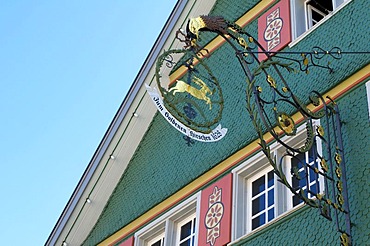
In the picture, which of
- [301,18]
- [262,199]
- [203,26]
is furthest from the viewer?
[301,18]

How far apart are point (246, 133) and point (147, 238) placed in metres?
2.39

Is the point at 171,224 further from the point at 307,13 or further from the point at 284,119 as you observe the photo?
the point at 284,119

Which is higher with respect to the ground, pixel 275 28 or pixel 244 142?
pixel 275 28

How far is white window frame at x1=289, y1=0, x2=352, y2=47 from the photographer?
10.9m

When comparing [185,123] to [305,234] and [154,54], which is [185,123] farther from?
[154,54]

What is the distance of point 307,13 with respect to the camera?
11.8 metres

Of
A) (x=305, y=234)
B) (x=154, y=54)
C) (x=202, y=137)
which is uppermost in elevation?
(x=154, y=54)

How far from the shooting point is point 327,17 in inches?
428

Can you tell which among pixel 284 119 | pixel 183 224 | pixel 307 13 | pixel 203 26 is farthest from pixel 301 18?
pixel 284 119

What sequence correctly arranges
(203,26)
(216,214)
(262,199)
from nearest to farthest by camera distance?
(203,26)
(262,199)
(216,214)

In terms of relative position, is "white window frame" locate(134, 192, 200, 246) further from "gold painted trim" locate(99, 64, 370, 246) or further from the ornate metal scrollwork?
the ornate metal scrollwork

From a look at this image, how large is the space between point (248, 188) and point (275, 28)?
92.1 inches

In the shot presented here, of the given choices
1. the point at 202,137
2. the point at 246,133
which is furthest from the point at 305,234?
the point at 246,133

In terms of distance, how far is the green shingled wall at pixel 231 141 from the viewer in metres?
9.20
